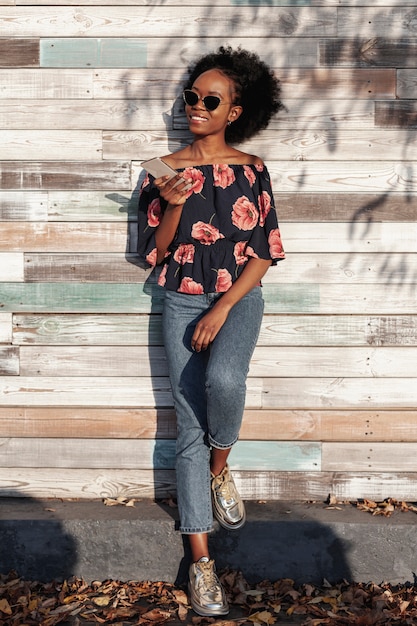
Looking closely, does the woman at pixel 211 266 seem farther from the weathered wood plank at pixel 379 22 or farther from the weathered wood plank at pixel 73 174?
the weathered wood plank at pixel 379 22

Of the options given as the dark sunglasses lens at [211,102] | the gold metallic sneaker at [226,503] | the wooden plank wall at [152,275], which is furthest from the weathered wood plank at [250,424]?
the dark sunglasses lens at [211,102]

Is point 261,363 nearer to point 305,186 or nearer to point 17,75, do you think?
point 305,186

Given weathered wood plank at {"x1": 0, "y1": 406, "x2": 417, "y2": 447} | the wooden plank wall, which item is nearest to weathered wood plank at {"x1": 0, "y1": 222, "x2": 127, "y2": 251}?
the wooden plank wall

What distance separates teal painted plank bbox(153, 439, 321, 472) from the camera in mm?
4559

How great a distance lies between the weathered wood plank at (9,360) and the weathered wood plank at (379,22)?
2.50 m

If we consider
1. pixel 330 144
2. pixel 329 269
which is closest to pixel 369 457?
pixel 329 269

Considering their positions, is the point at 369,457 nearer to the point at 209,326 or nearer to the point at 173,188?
the point at 209,326

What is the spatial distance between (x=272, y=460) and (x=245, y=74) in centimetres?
207

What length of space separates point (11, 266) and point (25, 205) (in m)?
0.35

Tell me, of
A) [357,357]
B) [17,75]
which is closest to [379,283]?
[357,357]

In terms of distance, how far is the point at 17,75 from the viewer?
4520 millimetres

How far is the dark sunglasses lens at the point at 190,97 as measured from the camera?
4.09m

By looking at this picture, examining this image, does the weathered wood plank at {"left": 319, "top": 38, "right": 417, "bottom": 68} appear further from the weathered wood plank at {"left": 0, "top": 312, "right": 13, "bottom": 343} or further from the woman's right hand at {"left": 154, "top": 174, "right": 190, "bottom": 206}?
the weathered wood plank at {"left": 0, "top": 312, "right": 13, "bottom": 343}

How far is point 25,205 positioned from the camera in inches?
179
